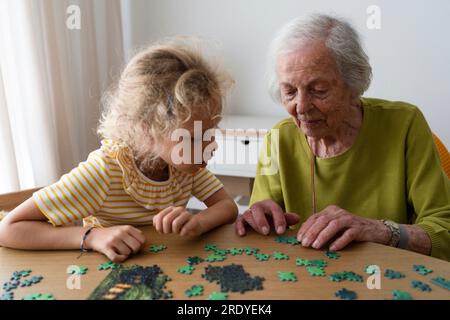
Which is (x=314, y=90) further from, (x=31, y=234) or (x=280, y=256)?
(x=31, y=234)

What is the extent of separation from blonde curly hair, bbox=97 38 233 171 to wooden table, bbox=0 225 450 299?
0.33 meters

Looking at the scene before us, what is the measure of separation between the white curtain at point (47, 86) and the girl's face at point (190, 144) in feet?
5.56

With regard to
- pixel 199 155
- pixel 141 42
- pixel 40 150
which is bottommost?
pixel 40 150

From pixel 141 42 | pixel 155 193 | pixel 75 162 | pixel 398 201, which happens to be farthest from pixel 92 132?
pixel 398 201

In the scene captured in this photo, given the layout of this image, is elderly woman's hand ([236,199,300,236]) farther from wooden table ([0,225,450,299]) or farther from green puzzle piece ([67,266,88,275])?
green puzzle piece ([67,266,88,275])

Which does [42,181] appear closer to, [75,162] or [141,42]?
[75,162]

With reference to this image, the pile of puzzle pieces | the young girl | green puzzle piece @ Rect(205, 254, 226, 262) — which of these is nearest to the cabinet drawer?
the young girl

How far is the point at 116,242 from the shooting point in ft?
3.87

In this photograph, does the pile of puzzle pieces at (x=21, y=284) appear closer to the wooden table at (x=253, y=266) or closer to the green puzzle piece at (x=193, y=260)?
the wooden table at (x=253, y=266)

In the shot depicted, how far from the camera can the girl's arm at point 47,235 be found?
1197 millimetres

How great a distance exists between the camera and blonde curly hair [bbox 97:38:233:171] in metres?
1.33

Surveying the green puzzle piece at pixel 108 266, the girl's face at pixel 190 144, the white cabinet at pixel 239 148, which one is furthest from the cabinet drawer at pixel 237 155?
the green puzzle piece at pixel 108 266

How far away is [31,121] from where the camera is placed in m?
2.83

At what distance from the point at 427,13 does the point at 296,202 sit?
2226 mm
